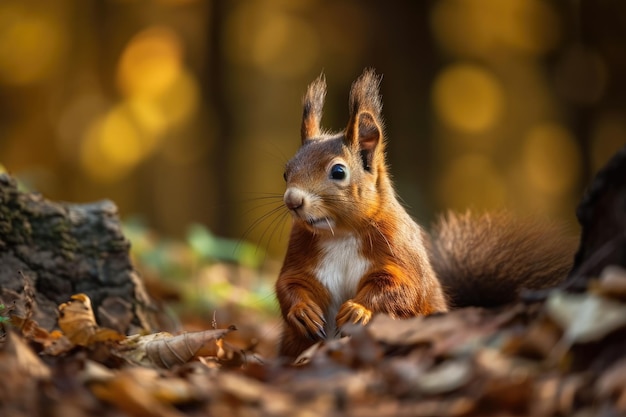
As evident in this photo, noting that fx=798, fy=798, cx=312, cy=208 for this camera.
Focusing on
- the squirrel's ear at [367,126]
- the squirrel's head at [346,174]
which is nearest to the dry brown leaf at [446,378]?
the squirrel's head at [346,174]

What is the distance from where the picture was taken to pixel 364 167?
7.41ft

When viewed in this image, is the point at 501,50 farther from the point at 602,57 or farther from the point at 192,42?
the point at 192,42

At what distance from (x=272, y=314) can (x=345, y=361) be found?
8.80 ft

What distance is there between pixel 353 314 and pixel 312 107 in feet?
2.51

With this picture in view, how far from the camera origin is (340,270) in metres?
2.14

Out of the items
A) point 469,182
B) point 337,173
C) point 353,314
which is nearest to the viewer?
point 353,314

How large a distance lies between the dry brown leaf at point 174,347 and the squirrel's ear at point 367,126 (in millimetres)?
701

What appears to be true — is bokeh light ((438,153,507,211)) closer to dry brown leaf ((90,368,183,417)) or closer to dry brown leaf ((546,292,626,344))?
dry brown leaf ((546,292,626,344))

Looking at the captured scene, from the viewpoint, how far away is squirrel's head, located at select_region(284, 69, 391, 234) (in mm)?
2113

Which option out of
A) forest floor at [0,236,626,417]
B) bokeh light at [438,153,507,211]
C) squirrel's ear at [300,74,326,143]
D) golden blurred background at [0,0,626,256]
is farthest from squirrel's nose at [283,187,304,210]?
bokeh light at [438,153,507,211]

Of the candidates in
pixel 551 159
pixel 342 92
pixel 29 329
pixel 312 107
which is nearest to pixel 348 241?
pixel 312 107

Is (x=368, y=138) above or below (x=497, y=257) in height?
above

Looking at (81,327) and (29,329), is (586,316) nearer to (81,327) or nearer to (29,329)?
(81,327)

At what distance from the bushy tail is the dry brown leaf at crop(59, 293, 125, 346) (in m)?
1.18
